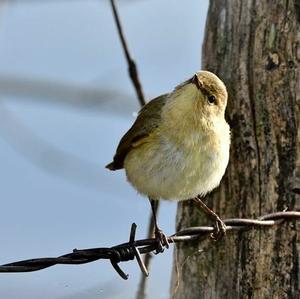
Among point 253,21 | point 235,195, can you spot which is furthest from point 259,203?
point 253,21

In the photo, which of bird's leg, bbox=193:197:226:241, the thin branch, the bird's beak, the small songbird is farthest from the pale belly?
the thin branch

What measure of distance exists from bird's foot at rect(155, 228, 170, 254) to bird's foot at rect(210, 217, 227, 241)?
8.9 inches

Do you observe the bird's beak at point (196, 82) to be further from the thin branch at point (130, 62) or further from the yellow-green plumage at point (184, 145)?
the thin branch at point (130, 62)

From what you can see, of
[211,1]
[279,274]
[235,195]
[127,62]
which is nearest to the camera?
[279,274]

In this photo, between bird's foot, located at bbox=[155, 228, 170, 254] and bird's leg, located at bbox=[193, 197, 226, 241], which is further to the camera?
bird's leg, located at bbox=[193, 197, 226, 241]

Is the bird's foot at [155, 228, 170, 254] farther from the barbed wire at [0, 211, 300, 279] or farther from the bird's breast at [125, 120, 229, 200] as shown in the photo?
the bird's breast at [125, 120, 229, 200]

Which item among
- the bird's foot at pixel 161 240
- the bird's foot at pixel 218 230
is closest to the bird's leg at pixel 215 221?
the bird's foot at pixel 218 230

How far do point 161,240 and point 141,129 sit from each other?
0.67 metres

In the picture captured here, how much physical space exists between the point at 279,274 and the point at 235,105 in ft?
3.02

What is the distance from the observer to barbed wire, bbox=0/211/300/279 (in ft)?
9.01

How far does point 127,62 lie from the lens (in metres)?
4.80

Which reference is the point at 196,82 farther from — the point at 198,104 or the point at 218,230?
the point at 218,230

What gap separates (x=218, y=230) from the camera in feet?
11.7

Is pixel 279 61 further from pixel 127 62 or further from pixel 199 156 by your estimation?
pixel 127 62
